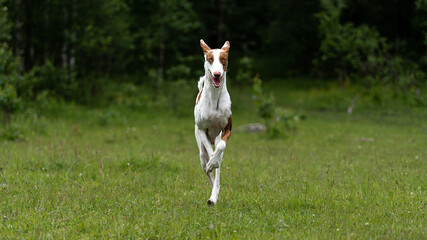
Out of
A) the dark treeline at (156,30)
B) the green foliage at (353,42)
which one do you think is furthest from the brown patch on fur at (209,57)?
the green foliage at (353,42)

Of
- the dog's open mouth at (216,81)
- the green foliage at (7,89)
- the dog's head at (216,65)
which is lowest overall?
the green foliage at (7,89)

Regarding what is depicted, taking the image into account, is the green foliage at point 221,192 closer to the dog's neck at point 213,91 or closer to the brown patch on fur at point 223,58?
the dog's neck at point 213,91

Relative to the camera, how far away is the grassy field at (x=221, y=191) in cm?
508

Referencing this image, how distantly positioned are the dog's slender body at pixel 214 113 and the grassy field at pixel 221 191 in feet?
1.99

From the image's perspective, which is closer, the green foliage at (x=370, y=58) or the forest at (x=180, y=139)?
the forest at (x=180, y=139)

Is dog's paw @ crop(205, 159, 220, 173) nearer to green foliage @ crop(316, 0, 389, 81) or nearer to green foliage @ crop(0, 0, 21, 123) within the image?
green foliage @ crop(0, 0, 21, 123)

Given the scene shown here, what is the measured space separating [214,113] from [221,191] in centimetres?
148

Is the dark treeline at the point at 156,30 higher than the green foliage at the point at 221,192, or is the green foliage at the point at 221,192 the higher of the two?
the dark treeline at the point at 156,30

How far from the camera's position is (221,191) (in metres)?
6.93

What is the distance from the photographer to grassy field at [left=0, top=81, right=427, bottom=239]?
508cm

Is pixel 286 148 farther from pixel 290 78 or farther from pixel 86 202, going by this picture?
pixel 290 78

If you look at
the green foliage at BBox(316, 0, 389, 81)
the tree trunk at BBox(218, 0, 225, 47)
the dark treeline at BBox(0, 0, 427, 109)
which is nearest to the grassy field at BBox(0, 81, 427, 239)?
the dark treeline at BBox(0, 0, 427, 109)

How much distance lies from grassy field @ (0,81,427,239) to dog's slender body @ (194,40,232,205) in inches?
23.9

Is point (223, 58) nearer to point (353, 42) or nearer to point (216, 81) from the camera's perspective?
point (216, 81)
